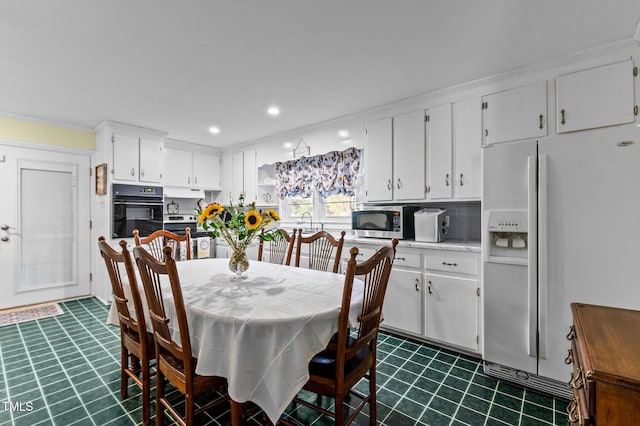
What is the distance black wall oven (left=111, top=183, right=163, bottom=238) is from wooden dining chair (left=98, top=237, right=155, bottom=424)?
237 centimetres

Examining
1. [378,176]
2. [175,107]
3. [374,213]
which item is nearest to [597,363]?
[374,213]

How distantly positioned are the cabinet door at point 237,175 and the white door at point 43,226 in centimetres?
197

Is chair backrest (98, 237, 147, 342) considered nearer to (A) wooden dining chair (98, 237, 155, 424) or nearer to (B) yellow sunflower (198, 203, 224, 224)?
(A) wooden dining chair (98, 237, 155, 424)

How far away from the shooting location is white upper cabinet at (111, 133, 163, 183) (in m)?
3.92

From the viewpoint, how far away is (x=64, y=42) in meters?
2.07

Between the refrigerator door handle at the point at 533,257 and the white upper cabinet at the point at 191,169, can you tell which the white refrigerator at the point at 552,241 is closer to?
the refrigerator door handle at the point at 533,257

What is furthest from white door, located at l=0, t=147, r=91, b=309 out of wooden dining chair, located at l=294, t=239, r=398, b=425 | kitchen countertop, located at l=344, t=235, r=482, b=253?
wooden dining chair, located at l=294, t=239, r=398, b=425

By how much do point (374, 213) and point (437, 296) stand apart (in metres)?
1.00

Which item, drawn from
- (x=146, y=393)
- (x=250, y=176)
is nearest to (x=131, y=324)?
(x=146, y=393)

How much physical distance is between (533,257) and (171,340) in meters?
2.22

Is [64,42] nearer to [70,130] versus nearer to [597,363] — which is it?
[70,130]

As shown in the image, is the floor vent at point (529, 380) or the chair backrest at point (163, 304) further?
the floor vent at point (529, 380)

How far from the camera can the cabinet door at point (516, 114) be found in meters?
2.34

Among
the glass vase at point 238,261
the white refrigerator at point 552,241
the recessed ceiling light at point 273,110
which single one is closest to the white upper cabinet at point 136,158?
the recessed ceiling light at point 273,110
